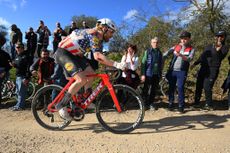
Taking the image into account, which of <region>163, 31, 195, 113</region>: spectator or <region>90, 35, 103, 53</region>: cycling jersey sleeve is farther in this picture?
<region>163, 31, 195, 113</region>: spectator

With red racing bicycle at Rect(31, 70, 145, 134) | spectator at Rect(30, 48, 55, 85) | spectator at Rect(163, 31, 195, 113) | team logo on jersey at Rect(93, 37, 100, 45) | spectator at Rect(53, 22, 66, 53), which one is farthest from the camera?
spectator at Rect(53, 22, 66, 53)

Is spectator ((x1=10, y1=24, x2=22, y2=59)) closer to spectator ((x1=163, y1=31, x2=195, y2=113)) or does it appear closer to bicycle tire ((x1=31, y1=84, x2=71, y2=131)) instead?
bicycle tire ((x1=31, y1=84, x2=71, y2=131))

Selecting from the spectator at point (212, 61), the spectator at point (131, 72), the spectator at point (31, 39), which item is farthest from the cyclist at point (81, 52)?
the spectator at point (31, 39)

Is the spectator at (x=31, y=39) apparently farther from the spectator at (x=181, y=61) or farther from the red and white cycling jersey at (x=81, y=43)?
the red and white cycling jersey at (x=81, y=43)

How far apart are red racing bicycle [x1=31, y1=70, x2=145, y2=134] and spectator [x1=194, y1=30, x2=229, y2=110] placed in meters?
2.66

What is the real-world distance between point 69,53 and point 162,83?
15.0 feet

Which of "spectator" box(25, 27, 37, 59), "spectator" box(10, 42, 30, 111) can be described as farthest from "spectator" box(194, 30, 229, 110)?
"spectator" box(25, 27, 37, 59)

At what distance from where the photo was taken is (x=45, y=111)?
629 centimetres

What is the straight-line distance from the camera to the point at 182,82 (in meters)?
7.66

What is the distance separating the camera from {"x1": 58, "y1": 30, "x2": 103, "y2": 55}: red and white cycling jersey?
562cm

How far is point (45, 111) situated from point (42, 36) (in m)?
Result: 8.24

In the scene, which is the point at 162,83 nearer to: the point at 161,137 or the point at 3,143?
the point at 161,137

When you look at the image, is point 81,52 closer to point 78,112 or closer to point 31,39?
point 78,112

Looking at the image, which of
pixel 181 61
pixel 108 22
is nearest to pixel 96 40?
pixel 108 22
